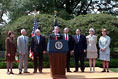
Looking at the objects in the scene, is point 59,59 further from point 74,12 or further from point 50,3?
point 74,12

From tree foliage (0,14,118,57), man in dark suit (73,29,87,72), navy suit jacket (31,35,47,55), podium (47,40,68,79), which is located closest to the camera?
podium (47,40,68,79)

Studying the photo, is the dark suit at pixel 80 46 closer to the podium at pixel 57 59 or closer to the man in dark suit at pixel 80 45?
the man in dark suit at pixel 80 45

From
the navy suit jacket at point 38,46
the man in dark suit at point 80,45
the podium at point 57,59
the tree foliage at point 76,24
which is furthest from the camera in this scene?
the tree foliage at point 76,24

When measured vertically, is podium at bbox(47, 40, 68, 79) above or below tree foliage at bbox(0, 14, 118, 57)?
below

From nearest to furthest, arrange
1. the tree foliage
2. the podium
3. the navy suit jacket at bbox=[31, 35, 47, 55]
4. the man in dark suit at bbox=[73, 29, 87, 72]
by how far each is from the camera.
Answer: the podium → the navy suit jacket at bbox=[31, 35, 47, 55] → the man in dark suit at bbox=[73, 29, 87, 72] → the tree foliage

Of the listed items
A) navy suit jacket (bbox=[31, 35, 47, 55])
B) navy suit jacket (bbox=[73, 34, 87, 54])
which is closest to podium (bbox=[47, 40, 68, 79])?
navy suit jacket (bbox=[31, 35, 47, 55])

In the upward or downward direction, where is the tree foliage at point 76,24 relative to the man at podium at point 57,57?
upward

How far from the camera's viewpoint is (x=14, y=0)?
16578 millimetres

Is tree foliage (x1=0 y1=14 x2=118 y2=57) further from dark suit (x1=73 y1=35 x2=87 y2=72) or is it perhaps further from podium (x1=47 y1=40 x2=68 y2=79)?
podium (x1=47 y1=40 x2=68 y2=79)

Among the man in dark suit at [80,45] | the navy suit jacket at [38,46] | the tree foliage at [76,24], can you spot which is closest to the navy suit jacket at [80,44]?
the man in dark suit at [80,45]

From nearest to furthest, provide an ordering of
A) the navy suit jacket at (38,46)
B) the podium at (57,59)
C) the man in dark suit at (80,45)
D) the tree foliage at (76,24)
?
the podium at (57,59) → the navy suit jacket at (38,46) → the man in dark suit at (80,45) → the tree foliage at (76,24)

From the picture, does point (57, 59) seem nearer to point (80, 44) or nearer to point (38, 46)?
point (38, 46)

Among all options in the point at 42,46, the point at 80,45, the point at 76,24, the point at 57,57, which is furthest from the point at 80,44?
the point at 76,24

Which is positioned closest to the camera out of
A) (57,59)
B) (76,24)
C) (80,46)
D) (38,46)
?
(57,59)
